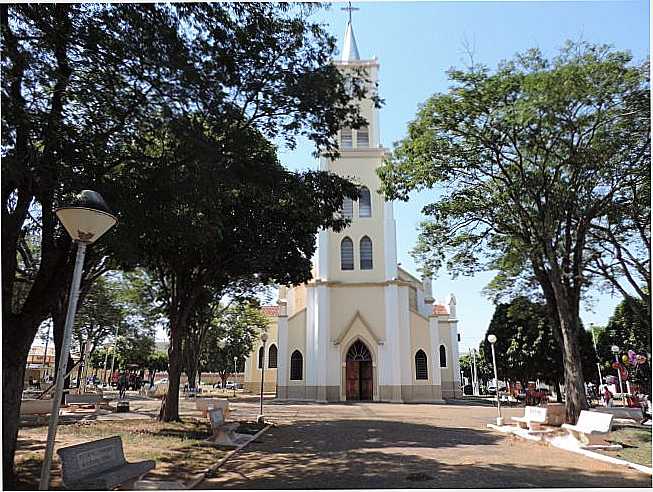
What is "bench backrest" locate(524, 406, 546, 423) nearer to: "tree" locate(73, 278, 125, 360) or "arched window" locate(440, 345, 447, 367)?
"tree" locate(73, 278, 125, 360)

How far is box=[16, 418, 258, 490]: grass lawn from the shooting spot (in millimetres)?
7781

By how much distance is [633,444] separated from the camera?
10477mm

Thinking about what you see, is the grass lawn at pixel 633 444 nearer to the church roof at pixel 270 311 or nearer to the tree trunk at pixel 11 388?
the tree trunk at pixel 11 388

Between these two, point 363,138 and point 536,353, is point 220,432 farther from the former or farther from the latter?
point 363,138

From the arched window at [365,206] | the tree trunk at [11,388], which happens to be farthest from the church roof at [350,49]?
the tree trunk at [11,388]

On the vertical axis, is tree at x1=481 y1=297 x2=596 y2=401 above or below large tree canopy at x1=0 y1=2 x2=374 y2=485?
→ below

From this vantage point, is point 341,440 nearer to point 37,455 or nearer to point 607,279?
point 37,455

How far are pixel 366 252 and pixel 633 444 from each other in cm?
2294

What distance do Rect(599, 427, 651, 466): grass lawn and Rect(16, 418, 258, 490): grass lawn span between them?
23.8ft

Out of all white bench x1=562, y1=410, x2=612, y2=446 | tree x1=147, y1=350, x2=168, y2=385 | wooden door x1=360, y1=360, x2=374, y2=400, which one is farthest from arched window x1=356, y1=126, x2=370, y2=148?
tree x1=147, y1=350, x2=168, y2=385

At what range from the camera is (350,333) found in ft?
103

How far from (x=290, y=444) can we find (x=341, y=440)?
1344mm

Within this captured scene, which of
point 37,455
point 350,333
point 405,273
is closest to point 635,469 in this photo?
point 37,455

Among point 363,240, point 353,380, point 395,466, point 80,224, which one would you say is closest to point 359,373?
point 353,380
